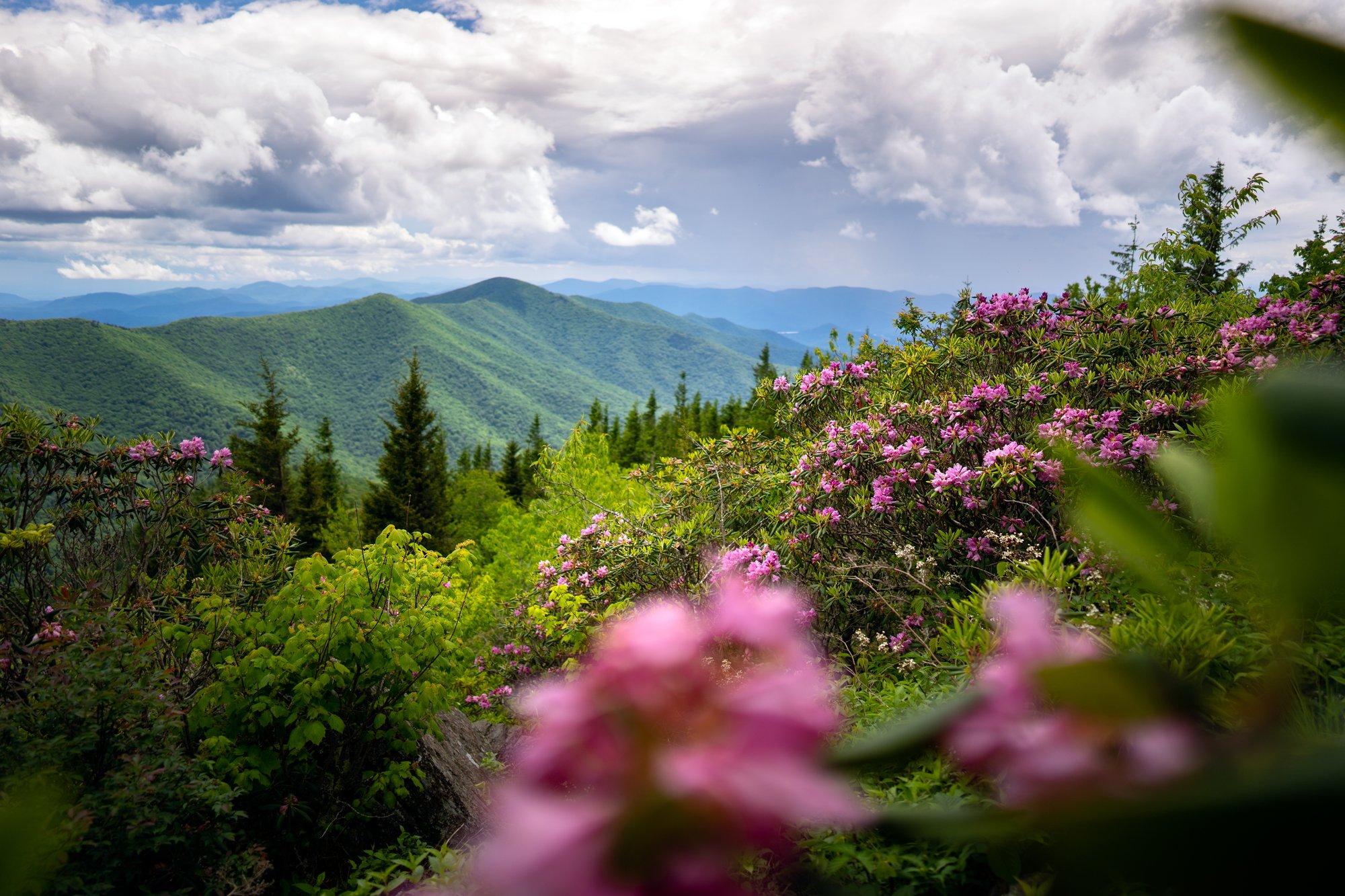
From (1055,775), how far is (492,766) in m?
7.30

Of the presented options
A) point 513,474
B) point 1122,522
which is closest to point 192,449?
point 1122,522

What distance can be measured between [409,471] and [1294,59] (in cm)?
3550

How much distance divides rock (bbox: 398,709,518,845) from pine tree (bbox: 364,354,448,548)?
2667 centimetres

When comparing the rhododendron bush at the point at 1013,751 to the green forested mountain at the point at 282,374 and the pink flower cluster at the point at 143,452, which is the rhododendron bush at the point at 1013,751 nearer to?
the pink flower cluster at the point at 143,452

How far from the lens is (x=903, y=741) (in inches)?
10.5

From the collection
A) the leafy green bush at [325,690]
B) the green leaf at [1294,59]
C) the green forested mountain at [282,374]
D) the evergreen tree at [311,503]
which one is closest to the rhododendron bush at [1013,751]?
the green leaf at [1294,59]

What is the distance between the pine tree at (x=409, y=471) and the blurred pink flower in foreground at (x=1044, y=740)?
33823 millimetres

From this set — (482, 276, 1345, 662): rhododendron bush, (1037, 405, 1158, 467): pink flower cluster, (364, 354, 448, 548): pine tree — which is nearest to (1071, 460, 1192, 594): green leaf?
(482, 276, 1345, 662): rhododendron bush

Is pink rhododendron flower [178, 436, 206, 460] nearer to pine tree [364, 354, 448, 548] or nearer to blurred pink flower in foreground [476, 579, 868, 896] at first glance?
blurred pink flower in foreground [476, 579, 868, 896]

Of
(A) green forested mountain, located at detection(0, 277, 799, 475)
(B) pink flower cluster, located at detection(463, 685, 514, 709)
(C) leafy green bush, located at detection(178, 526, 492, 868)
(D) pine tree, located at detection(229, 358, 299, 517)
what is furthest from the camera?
(A) green forested mountain, located at detection(0, 277, 799, 475)

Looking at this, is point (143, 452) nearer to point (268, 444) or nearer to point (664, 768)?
point (664, 768)

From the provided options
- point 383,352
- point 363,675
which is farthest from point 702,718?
point 383,352

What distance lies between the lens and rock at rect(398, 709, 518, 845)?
589cm

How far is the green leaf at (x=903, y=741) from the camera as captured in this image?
0.86ft
